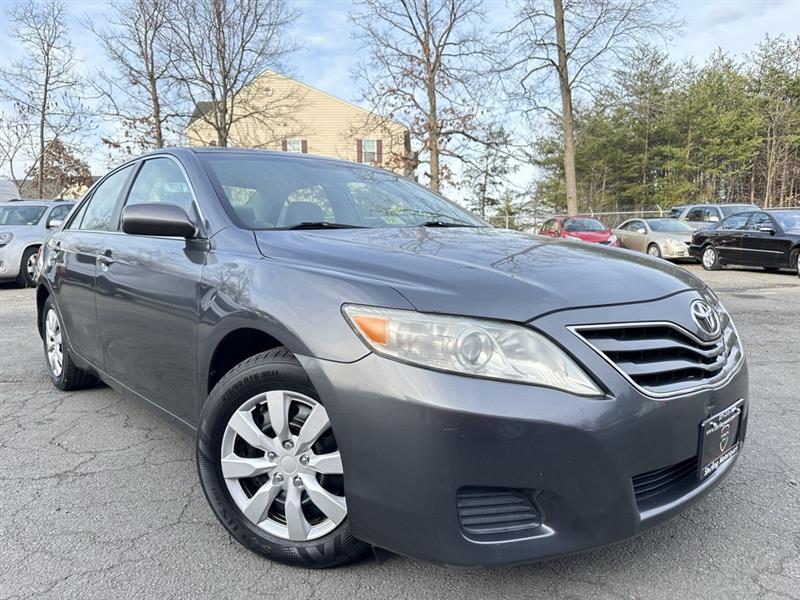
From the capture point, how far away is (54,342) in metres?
4.17

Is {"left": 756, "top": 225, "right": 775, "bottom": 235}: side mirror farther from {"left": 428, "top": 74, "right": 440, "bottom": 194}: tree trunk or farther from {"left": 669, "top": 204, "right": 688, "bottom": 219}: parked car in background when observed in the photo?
{"left": 428, "top": 74, "right": 440, "bottom": 194}: tree trunk

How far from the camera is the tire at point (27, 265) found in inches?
439

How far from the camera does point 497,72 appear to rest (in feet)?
66.2

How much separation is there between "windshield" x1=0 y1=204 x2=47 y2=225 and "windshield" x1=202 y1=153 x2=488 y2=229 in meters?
10.8

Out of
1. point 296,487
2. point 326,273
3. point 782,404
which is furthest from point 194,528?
point 782,404

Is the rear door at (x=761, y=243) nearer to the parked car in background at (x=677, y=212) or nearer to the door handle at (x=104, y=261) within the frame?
the parked car in background at (x=677, y=212)

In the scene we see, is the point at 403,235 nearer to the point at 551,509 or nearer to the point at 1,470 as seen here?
the point at 551,509

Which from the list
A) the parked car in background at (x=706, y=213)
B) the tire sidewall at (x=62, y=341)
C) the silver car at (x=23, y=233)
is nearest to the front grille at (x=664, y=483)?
the tire sidewall at (x=62, y=341)

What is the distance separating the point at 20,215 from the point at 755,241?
→ 15254 mm

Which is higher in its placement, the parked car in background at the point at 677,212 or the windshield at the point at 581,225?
the parked car in background at the point at 677,212

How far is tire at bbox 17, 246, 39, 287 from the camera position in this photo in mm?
11141

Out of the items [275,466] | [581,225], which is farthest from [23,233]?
[581,225]

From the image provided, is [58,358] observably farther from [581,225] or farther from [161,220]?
[581,225]

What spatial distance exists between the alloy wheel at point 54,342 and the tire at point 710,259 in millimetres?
13722
